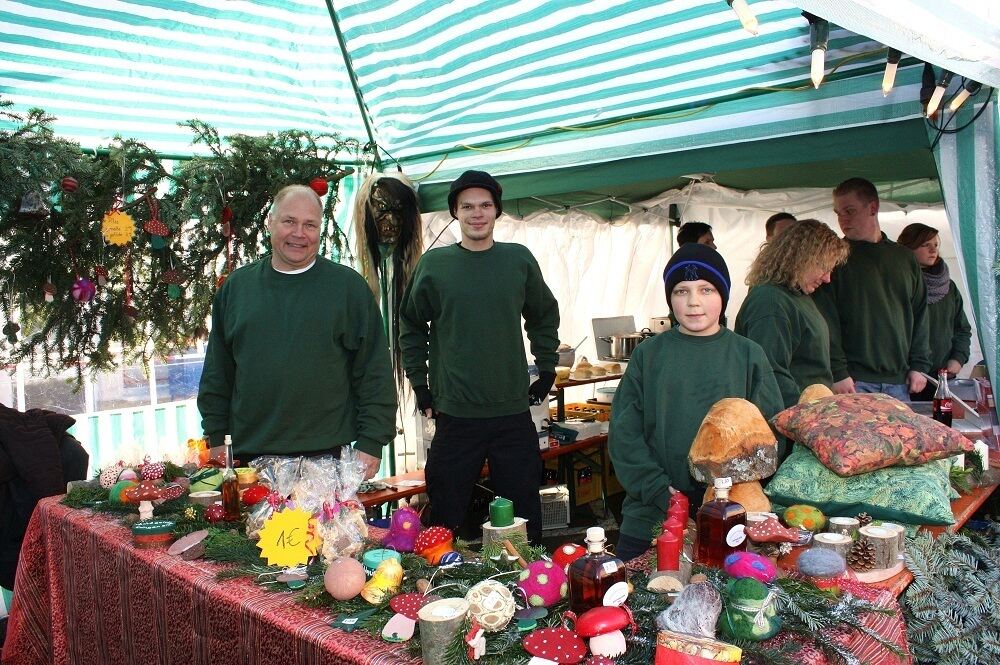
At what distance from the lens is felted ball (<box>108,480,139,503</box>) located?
103 inches

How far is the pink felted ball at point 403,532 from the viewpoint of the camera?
1.92m

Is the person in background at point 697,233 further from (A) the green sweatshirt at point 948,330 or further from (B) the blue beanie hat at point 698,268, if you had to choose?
(B) the blue beanie hat at point 698,268

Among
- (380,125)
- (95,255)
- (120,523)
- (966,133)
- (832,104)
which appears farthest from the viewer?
(380,125)

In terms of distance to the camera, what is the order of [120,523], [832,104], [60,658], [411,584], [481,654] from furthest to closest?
1. [832,104]
2. [60,658]
3. [120,523]
4. [411,584]
5. [481,654]

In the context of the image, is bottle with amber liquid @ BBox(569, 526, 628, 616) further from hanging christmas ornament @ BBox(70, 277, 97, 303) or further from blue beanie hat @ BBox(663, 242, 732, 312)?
hanging christmas ornament @ BBox(70, 277, 97, 303)

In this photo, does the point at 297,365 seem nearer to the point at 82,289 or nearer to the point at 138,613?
the point at 138,613

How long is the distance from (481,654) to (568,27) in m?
3.30

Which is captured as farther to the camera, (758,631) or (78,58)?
(78,58)

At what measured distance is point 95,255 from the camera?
3789 mm

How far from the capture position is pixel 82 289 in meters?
3.75

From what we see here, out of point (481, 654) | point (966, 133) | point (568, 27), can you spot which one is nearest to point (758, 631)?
point (481, 654)

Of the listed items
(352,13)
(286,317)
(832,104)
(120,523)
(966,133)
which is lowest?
(120,523)

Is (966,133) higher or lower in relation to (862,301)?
higher

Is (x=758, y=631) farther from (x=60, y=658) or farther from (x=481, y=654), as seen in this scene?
(x=60, y=658)
